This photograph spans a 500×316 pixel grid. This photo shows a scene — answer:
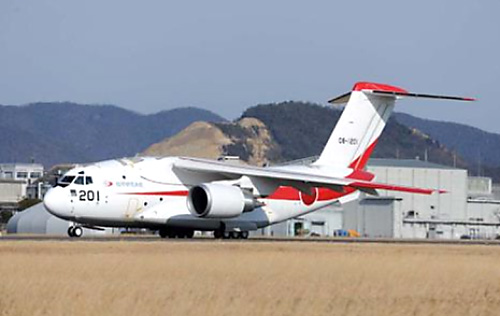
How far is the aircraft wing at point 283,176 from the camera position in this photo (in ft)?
144

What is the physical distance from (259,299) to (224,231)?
2532 centimetres

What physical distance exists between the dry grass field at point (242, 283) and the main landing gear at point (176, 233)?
1337 centimetres

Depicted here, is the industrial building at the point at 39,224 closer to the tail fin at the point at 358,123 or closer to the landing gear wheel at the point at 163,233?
the landing gear wheel at the point at 163,233

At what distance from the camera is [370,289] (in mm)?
21047

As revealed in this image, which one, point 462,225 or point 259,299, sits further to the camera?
point 462,225

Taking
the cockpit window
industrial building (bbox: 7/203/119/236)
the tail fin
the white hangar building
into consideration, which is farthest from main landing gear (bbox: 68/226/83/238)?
the white hangar building

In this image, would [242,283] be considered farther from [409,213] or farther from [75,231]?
[409,213]

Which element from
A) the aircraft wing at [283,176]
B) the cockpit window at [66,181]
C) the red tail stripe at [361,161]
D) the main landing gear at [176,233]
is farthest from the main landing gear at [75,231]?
the red tail stripe at [361,161]

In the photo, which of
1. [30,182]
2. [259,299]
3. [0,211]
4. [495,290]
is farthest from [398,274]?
[30,182]

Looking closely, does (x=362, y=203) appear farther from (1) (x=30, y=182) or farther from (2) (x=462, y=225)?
(1) (x=30, y=182)

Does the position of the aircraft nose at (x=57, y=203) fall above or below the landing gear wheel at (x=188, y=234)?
above

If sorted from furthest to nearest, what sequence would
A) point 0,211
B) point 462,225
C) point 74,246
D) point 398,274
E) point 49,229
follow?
point 0,211 → point 462,225 → point 49,229 → point 74,246 → point 398,274

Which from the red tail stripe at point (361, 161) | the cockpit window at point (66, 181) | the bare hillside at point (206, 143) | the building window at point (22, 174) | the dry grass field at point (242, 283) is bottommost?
the dry grass field at point (242, 283)

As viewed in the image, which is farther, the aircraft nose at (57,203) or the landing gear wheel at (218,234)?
the landing gear wheel at (218,234)
